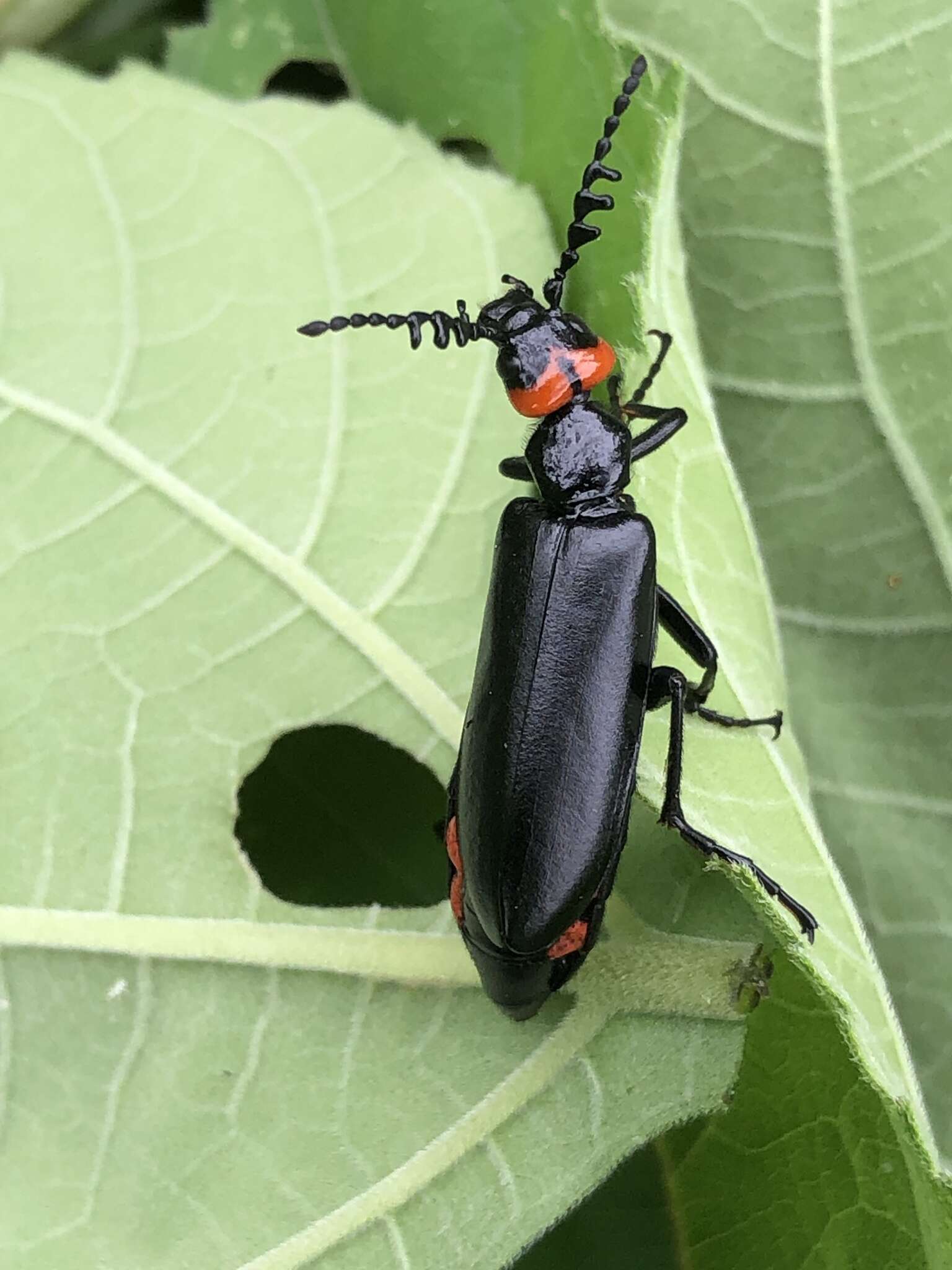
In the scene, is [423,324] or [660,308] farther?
[423,324]

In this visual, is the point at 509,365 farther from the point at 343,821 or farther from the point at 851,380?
the point at 343,821

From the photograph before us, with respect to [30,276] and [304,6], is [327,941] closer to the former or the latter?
[30,276]

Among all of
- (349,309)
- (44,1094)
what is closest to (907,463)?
(349,309)

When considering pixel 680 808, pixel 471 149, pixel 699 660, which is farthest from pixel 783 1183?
pixel 471 149

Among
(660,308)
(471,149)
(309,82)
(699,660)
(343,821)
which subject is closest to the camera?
(660,308)

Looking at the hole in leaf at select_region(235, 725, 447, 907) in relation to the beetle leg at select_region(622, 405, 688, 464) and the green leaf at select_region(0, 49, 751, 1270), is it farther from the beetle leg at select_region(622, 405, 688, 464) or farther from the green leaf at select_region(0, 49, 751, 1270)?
the beetle leg at select_region(622, 405, 688, 464)

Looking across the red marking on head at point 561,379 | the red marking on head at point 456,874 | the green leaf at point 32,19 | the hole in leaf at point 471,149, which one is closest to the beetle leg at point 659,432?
the red marking on head at point 561,379
